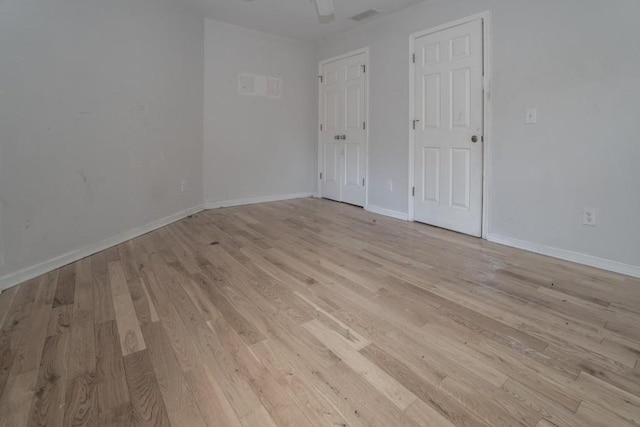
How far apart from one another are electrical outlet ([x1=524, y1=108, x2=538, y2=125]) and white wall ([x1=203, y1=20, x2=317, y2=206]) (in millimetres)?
3123

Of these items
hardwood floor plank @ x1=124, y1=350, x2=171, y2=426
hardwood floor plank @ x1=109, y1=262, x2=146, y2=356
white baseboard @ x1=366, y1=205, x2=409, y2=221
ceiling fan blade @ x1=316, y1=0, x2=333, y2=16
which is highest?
ceiling fan blade @ x1=316, y1=0, x2=333, y2=16

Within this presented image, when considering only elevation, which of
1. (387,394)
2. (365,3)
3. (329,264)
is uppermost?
(365,3)

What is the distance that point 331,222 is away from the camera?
12.0 feet

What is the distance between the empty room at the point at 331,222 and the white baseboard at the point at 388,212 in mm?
29

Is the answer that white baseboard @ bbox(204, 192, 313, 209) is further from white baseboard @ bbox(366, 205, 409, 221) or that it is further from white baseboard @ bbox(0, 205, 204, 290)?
white baseboard @ bbox(366, 205, 409, 221)

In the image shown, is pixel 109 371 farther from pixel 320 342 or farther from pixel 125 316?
pixel 320 342

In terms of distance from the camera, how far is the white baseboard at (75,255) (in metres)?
2.00

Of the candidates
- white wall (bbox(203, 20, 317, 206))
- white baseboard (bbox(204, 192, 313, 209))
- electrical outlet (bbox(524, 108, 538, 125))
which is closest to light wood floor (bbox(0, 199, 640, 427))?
electrical outlet (bbox(524, 108, 538, 125))

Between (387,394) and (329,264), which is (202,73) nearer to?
(329,264)

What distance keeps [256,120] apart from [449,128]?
2.61 m

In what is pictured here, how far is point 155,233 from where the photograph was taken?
3.19 metres

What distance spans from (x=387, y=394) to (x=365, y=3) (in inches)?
146

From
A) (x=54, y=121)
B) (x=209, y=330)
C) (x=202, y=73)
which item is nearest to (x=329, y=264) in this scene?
(x=209, y=330)

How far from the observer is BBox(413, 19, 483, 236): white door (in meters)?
3.02
